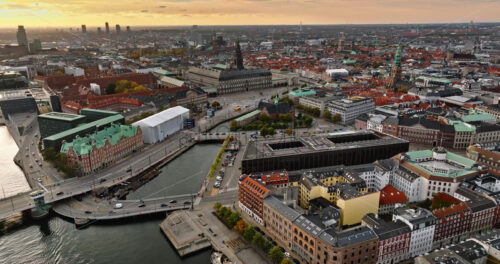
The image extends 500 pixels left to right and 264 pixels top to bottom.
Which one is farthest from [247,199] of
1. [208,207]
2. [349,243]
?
[349,243]

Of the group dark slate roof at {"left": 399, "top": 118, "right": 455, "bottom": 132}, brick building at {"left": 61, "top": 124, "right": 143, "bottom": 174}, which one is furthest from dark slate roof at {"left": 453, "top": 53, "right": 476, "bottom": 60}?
brick building at {"left": 61, "top": 124, "right": 143, "bottom": 174}

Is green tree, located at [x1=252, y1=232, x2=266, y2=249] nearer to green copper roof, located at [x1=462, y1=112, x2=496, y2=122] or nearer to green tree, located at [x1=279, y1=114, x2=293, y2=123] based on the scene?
green tree, located at [x1=279, y1=114, x2=293, y2=123]

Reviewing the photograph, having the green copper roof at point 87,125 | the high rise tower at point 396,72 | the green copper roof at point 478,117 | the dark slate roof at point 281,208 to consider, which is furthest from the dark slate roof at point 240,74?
the dark slate roof at point 281,208

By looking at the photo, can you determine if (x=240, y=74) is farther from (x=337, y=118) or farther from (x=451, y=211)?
(x=451, y=211)

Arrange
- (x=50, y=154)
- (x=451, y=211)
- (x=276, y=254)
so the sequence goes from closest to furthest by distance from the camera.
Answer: (x=276, y=254), (x=451, y=211), (x=50, y=154)

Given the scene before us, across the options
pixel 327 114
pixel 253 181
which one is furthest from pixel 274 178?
pixel 327 114

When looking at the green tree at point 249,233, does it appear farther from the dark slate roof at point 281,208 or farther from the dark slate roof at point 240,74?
the dark slate roof at point 240,74
